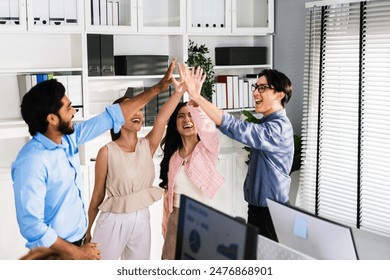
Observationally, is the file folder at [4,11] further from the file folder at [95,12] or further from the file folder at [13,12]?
the file folder at [95,12]

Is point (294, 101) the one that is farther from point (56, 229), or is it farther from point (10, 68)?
point (56, 229)

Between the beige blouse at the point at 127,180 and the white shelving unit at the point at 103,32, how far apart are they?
1397mm

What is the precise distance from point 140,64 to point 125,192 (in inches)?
73.2

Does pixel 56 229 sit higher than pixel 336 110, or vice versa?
pixel 336 110

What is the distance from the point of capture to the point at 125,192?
3451 millimetres

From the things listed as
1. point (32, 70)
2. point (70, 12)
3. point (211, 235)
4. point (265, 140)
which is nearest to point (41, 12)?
point (70, 12)

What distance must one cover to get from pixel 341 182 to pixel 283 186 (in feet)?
5.52

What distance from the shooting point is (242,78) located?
587 cm

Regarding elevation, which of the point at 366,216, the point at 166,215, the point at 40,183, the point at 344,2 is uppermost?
the point at 344,2

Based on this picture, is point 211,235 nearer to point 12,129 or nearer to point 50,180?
point 50,180

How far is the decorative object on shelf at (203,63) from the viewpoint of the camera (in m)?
5.27

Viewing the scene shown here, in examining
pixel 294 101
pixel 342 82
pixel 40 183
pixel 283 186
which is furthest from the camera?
pixel 294 101
